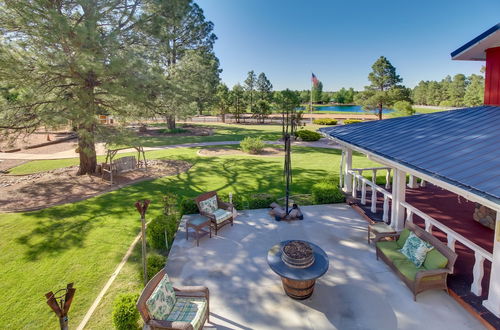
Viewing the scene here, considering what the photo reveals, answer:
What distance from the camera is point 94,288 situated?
6262 millimetres

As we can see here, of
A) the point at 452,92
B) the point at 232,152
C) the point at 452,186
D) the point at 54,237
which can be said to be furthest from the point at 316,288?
the point at 452,92

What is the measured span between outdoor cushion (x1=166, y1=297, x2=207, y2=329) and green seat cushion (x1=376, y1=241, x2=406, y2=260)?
14.2 ft

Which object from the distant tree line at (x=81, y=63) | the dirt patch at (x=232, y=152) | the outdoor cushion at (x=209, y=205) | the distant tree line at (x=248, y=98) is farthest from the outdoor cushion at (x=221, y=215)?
the distant tree line at (x=248, y=98)

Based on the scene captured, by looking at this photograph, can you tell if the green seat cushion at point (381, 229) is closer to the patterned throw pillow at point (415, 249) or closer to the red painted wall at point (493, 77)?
the patterned throw pillow at point (415, 249)

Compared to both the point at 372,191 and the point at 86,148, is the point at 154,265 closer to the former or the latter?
the point at 372,191

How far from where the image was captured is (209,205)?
352 inches

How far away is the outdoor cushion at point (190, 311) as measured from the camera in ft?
15.0

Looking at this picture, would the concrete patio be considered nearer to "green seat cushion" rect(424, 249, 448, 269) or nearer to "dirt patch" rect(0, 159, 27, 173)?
"green seat cushion" rect(424, 249, 448, 269)

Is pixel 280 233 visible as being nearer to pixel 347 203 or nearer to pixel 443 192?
pixel 347 203

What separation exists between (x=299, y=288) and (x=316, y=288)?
71 cm

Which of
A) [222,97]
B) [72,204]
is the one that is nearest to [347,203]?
[72,204]

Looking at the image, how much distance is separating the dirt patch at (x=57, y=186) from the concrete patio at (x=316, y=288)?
676 cm

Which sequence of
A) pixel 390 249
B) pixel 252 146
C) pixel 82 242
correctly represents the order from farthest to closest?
pixel 252 146
pixel 82 242
pixel 390 249

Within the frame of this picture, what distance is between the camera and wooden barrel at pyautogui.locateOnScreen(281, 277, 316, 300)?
17.7ft
